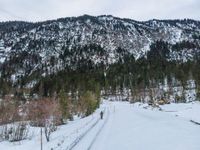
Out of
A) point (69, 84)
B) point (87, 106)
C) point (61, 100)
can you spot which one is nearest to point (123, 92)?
point (69, 84)

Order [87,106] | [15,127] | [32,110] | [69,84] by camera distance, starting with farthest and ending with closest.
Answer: [69,84] < [87,106] < [32,110] < [15,127]

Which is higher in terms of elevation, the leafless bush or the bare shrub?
the bare shrub

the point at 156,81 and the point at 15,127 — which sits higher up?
the point at 156,81

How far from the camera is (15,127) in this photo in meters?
30.9

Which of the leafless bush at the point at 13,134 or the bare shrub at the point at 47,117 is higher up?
the bare shrub at the point at 47,117

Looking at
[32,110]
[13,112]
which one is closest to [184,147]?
[13,112]

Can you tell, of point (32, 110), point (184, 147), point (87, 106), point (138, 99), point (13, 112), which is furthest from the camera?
point (138, 99)

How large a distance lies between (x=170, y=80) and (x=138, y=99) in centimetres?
2965

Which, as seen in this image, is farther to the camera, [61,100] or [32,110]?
[61,100]

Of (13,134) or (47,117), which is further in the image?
(47,117)

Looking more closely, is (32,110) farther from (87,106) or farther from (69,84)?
(69,84)

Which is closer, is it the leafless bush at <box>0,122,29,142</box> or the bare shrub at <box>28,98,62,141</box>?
the leafless bush at <box>0,122,29,142</box>

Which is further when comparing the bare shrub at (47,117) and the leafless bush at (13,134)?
the bare shrub at (47,117)

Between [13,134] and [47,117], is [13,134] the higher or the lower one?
the lower one
